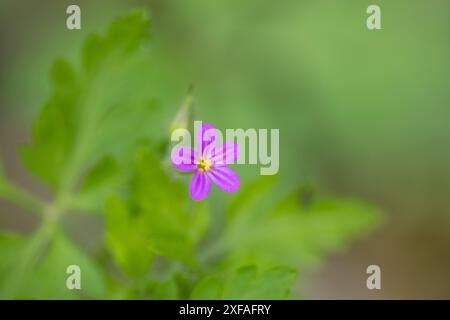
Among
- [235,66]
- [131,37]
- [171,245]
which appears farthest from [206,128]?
[235,66]

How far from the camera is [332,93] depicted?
3.83m

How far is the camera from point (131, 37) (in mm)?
2098

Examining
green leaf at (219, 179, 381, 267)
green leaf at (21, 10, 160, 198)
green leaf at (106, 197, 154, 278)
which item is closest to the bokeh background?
green leaf at (219, 179, 381, 267)

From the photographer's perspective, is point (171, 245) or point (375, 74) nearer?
point (171, 245)

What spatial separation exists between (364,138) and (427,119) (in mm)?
474

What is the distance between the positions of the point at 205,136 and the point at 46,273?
3.03 ft

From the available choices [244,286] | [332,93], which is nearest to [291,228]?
[244,286]

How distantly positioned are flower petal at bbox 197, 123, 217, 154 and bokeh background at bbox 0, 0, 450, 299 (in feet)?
6.47

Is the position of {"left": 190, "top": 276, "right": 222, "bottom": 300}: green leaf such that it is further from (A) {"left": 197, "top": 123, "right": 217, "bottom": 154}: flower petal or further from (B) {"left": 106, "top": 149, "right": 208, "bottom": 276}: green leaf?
(A) {"left": 197, "top": 123, "right": 217, "bottom": 154}: flower petal

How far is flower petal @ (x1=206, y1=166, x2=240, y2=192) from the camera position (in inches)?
63.2

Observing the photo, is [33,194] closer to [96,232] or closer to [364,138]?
[96,232]

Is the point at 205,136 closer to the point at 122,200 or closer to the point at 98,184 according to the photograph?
the point at 122,200

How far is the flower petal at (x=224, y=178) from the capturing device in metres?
1.61

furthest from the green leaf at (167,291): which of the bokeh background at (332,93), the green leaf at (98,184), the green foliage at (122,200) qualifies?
the bokeh background at (332,93)
